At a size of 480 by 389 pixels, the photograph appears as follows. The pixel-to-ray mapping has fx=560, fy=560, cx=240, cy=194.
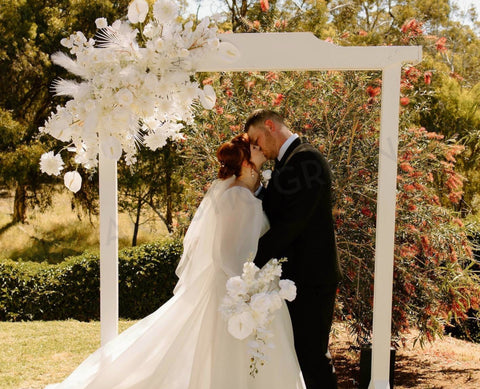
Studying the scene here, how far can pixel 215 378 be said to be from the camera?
3.05 metres

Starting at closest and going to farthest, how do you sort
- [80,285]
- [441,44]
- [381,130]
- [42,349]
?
[381,130] → [441,44] → [42,349] → [80,285]

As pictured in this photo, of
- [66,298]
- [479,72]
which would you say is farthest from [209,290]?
[479,72]

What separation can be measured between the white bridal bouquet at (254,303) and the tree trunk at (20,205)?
10.1 m

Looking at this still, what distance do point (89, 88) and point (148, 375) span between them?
1.60 m

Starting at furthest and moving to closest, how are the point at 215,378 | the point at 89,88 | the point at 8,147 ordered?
the point at 8,147
the point at 215,378
the point at 89,88

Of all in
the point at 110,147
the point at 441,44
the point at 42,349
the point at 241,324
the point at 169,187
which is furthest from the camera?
the point at 169,187

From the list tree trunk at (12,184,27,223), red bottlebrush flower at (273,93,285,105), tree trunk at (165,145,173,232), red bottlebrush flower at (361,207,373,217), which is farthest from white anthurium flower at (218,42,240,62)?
tree trunk at (12,184,27,223)

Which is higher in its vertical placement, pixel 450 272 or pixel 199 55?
pixel 199 55

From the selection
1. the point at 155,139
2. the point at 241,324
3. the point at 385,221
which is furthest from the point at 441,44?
the point at 241,324

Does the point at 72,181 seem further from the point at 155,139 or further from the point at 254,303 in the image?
the point at 254,303

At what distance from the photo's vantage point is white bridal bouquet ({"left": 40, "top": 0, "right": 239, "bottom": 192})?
277 centimetres

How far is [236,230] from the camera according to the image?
10.0 feet

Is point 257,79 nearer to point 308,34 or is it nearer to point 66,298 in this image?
point 308,34

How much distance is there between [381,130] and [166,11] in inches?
55.6
